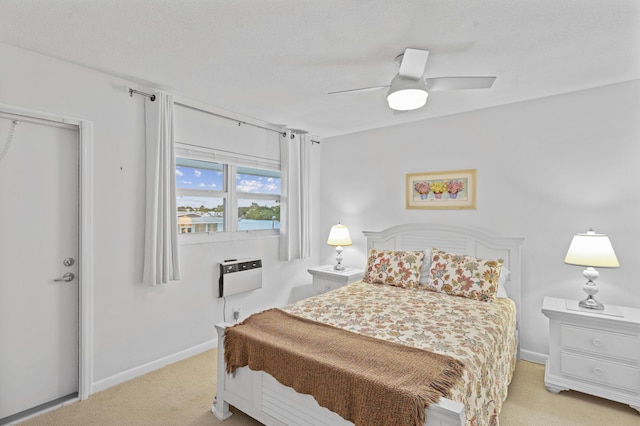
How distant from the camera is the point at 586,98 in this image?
289 centimetres

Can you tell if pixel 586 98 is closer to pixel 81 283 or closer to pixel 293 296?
pixel 293 296

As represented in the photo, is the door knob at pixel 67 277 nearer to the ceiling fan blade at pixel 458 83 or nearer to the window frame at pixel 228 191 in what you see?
the window frame at pixel 228 191

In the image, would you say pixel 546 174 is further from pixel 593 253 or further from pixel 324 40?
pixel 324 40

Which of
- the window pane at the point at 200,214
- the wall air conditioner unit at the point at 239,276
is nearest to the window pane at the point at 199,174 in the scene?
the window pane at the point at 200,214

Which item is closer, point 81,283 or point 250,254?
point 81,283

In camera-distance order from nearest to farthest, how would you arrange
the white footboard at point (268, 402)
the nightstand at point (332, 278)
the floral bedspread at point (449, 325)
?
the white footboard at point (268, 402), the floral bedspread at point (449, 325), the nightstand at point (332, 278)

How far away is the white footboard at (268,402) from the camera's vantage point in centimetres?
170

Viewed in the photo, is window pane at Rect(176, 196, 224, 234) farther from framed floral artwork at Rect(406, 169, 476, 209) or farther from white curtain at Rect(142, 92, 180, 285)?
framed floral artwork at Rect(406, 169, 476, 209)

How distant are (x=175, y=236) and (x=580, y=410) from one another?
343cm

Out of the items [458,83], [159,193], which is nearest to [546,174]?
[458,83]

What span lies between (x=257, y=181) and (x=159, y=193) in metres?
1.31

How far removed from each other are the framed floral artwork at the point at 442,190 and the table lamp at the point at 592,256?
1.02m

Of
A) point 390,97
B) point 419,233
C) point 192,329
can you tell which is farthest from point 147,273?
point 419,233

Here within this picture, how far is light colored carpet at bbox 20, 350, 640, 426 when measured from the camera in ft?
7.30
